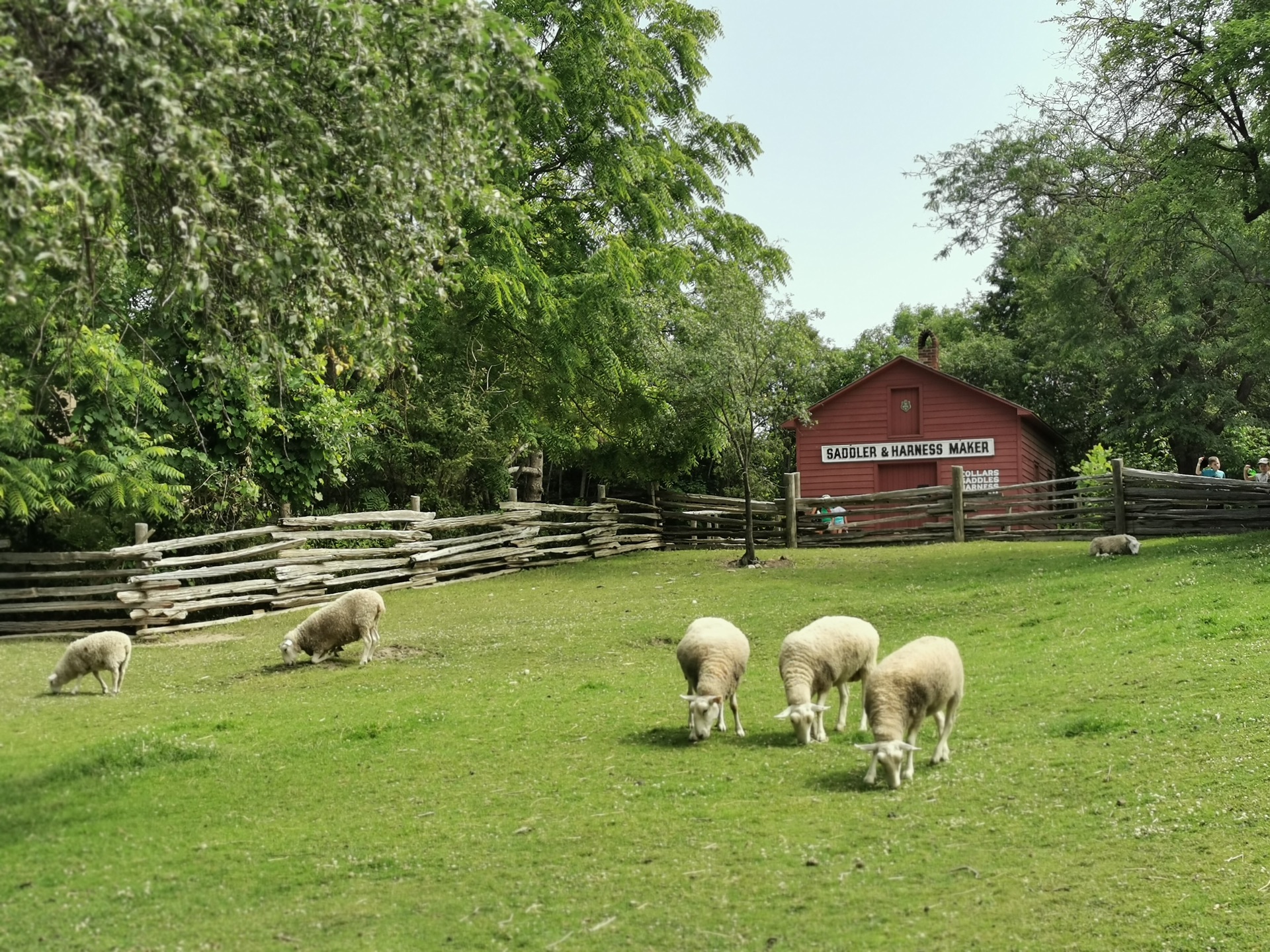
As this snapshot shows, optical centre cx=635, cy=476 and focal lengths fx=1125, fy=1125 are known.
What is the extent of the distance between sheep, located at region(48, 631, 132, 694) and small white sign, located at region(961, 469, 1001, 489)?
27144 millimetres

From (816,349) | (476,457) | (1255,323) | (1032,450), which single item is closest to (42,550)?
(476,457)

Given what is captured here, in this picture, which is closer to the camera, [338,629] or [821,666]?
[821,666]

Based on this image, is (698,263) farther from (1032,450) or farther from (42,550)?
(42,550)

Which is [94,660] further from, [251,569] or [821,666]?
[821,666]

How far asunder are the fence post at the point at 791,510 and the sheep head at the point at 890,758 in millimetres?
20472

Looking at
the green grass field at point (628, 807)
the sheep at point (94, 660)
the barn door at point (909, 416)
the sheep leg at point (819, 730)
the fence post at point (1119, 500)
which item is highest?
the barn door at point (909, 416)

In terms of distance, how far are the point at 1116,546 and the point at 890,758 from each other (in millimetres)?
14705

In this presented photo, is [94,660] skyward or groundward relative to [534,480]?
groundward

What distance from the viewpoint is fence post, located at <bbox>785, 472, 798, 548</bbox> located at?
29109mm

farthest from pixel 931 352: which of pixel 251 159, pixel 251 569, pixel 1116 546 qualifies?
pixel 251 159

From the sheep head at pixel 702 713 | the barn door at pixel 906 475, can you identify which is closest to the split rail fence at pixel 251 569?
the sheep head at pixel 702 713

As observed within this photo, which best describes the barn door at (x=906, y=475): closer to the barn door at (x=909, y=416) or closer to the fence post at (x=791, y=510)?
the barn door at (x=909, y=416)

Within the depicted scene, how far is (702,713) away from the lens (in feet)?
33.7

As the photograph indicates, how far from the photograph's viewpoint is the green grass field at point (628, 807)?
21.4ft
